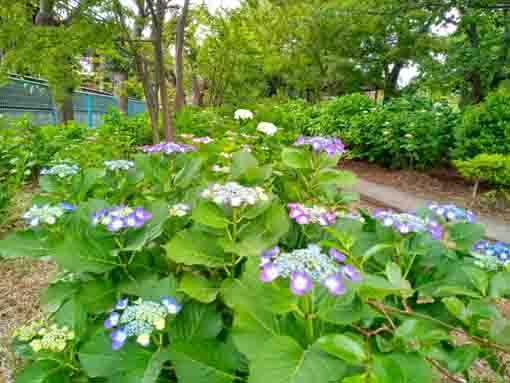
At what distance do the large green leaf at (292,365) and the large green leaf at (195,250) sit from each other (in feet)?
1.17

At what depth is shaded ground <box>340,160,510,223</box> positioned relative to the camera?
3900mm

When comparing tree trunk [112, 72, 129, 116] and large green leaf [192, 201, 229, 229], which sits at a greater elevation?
tree trunk [112, 72, 129, 116]

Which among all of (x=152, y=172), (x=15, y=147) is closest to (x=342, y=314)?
(x=152, y=172)

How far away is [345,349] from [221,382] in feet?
0.98

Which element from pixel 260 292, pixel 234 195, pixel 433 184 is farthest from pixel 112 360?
pixel 433 184

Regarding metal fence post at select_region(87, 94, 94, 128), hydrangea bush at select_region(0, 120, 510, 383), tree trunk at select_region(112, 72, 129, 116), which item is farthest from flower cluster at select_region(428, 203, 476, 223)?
metal fence post at select_region(87, 94, 94, 128)

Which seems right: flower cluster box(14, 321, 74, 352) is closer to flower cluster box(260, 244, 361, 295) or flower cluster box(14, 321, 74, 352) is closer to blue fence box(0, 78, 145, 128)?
flower cluster box(260, 244, 361, 295)

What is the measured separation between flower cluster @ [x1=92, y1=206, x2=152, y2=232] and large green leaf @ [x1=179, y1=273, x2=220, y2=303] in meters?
0.20

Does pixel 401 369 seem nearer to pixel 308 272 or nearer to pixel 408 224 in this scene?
pixel 308 272

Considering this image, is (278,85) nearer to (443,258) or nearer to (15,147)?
(15,147)

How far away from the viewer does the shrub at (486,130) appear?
4.22 metres

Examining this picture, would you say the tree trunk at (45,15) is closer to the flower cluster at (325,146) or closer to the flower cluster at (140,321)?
the flower cluster at (325,146)

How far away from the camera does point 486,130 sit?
4.34m

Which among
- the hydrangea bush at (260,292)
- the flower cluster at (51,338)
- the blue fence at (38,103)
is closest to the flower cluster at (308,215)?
the hydrangea bush at (260,292)
